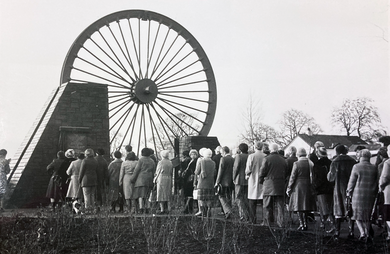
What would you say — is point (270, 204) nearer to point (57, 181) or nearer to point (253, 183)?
point (253, 183)

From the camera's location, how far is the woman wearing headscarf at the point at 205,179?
9.29 meters

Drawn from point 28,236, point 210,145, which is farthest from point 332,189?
point 210,145

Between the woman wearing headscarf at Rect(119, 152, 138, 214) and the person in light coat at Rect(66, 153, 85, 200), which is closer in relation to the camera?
the person in light coat at Rect(66, 153, 85, 200)

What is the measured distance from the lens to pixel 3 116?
20.4 feet

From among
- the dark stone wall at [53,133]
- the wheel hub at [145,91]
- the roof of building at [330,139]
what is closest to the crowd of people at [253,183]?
the dark stone wall at [53,133]

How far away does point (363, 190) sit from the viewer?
6.69 m

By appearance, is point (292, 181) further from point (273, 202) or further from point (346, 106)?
point (346, 106)

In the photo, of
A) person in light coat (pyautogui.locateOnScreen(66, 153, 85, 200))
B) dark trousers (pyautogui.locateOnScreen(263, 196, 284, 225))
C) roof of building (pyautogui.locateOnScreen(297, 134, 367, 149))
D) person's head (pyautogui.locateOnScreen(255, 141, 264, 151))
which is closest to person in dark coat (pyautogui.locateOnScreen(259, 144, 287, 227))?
dark trousers (pyautogui.locateOnScreen(263, 196, 284, 225))

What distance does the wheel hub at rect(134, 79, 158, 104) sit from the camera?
1512cm

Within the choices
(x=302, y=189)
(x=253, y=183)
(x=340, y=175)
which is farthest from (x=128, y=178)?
(x=340, y=175)

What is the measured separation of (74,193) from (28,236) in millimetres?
3414

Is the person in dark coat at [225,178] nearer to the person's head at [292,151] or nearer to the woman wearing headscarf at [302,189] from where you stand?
the person's head at [292,151]

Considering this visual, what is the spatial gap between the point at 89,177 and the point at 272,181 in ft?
12.2

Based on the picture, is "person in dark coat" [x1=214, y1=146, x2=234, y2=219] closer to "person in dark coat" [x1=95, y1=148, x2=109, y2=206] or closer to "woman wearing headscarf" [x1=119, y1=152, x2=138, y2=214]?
"woman wearing headscarf" [x1=119, y1=152, x2=138, y2=214]
